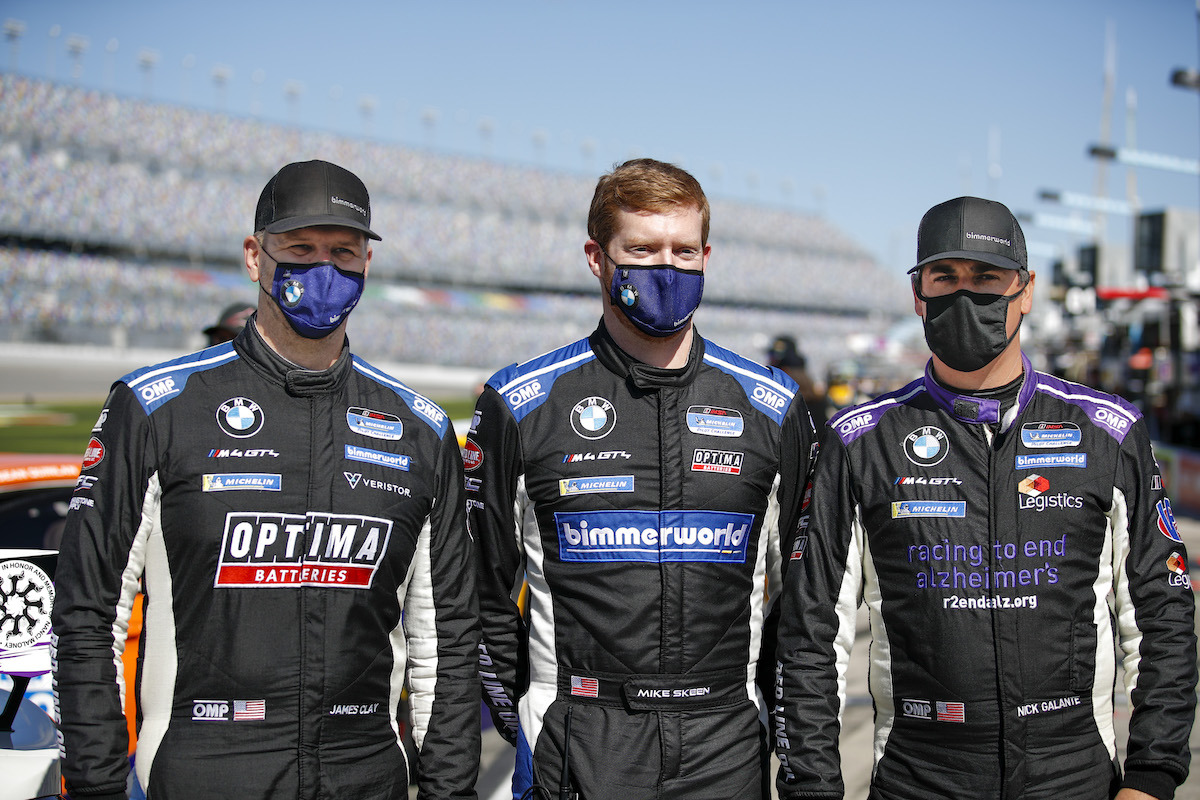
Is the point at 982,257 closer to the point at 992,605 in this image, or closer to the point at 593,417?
the point at 992,605

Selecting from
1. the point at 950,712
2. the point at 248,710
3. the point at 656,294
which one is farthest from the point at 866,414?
the point at 248,710

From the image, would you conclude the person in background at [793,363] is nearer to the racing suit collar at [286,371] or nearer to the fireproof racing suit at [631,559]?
the fireproof racing suit at [631,559]

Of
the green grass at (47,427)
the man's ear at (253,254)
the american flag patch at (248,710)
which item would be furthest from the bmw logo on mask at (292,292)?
the green grass at (47,427)

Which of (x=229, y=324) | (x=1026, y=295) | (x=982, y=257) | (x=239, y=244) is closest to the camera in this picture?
(x=982, y=257)

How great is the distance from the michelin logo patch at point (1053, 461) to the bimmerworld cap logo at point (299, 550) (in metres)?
1.50

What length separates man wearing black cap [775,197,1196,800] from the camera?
2264 millimetres

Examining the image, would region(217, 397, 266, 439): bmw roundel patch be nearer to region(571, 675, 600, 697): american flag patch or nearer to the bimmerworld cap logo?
the bimmerworld cap logo

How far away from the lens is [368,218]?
240 centimetres

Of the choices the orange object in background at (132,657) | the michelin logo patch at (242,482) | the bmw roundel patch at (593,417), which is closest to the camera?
the michelin logo patch at (242,482)

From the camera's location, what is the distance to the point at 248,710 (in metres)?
2.16

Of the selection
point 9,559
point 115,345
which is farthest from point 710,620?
point 115,345

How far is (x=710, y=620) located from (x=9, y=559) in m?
2.15

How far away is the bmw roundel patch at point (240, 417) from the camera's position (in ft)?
7.45

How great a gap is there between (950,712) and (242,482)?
1.66 m
